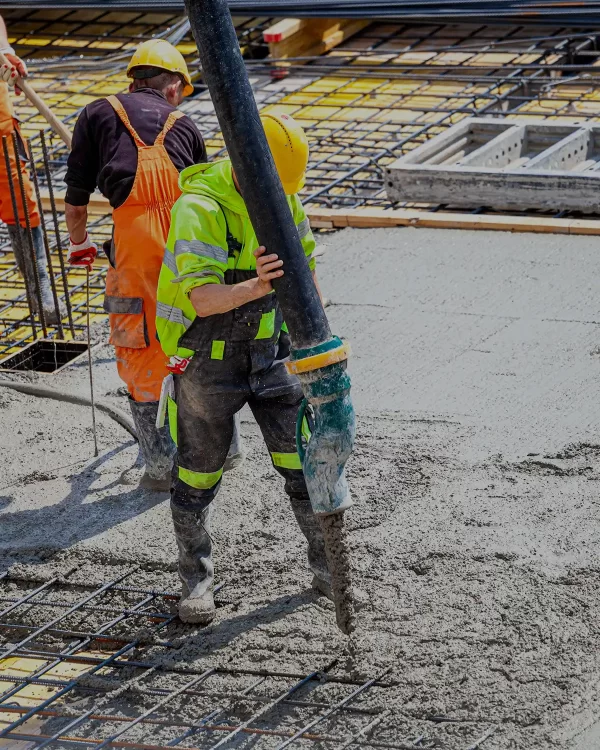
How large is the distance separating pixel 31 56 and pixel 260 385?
31.5 ft

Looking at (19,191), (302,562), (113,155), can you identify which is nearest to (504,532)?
(302,562)

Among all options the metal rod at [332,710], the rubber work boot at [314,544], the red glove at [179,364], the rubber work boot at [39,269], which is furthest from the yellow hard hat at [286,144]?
the rubber work boot at [39,269]

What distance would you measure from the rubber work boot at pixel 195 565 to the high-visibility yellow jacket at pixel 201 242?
25.7 inches

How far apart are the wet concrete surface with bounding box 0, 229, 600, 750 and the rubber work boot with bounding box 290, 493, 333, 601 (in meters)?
0.08

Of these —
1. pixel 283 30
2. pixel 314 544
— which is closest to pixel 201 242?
pixel 314 544

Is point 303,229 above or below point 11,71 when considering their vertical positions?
below

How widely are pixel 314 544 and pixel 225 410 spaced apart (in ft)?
2.03

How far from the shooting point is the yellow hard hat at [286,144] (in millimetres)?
4070

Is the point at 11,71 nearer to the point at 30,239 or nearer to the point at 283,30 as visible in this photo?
the point at 30,239

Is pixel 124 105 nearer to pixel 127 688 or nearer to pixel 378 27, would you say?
pixel 127 688

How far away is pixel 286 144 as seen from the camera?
13.4ft

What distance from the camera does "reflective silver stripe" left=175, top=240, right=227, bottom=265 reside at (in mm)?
4184

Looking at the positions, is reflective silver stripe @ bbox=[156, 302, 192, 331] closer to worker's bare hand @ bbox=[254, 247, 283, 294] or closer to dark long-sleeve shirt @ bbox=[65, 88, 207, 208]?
worker's bare hand @ bbox=[254, 247, 283, 294]

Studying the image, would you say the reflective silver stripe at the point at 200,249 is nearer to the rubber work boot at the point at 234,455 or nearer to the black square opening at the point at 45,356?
the rubber work boot at the point at 234,455
